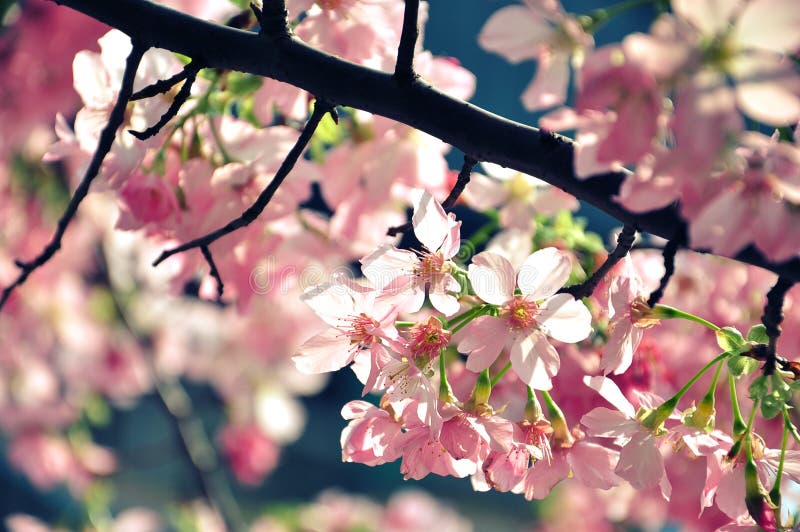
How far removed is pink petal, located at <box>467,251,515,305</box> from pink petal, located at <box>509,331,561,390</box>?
0.14 ft

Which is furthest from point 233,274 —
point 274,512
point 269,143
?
point 274,512

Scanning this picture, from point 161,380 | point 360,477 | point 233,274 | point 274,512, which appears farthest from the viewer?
point 360,477

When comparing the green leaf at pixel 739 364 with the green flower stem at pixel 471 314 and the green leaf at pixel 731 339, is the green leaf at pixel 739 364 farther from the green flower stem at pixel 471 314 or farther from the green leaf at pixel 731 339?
the green flower stem at pixel 471 314

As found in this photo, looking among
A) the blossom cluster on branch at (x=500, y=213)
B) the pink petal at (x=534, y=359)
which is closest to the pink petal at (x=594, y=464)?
the blossom cluster on branch at (x=500, y=213)

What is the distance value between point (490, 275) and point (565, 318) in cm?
7

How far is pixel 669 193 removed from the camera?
1.44ft

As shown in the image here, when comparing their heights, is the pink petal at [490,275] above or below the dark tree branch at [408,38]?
below

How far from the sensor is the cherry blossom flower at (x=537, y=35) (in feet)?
1.58

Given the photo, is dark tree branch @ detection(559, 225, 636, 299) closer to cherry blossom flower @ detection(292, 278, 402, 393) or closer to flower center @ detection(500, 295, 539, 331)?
flower center @ detection(500, 295, 539, 331)

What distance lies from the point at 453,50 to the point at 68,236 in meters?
2.09

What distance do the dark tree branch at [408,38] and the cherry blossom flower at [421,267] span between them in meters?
0.09

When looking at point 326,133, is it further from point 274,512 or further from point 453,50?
point 453,50

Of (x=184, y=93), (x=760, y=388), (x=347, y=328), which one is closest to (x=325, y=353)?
(x=347, y=328)

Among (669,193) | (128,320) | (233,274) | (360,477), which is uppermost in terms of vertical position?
(128,320)
